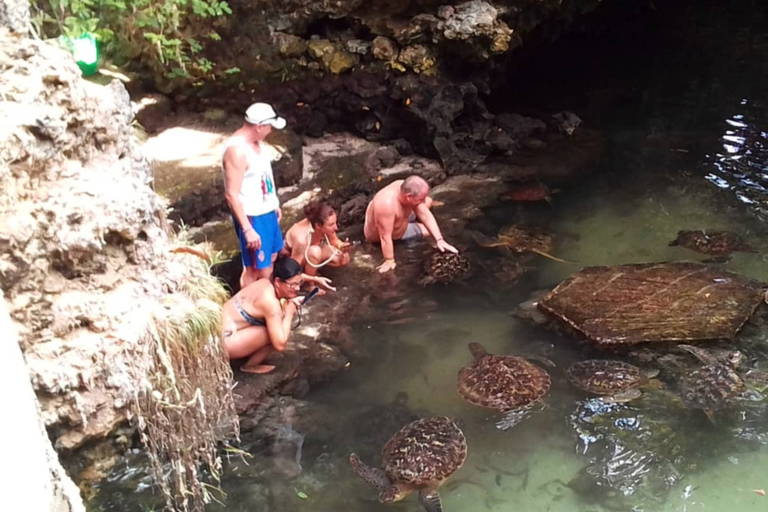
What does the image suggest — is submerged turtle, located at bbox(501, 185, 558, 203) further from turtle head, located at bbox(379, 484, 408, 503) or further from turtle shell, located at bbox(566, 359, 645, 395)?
turtle head, located at bbox(379, 484, 408, 503)

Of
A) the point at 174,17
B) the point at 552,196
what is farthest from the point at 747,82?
the point at 174,17

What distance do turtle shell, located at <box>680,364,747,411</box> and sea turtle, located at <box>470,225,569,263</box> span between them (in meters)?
2.15

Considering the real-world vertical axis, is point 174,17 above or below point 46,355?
above

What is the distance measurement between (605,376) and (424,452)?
70.4 inches

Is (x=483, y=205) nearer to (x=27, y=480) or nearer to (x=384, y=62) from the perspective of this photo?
(x=384, y=62)

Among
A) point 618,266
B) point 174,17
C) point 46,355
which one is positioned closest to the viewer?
point 46,355

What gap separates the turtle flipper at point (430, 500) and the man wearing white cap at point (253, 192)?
2.44 meters

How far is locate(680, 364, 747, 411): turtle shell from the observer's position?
516 cm

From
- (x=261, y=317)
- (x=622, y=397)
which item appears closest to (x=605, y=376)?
(x=622, y=397)

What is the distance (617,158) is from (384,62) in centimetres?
386

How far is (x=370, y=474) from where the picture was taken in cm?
458

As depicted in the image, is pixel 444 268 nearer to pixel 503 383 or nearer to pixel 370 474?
pixel 503 383

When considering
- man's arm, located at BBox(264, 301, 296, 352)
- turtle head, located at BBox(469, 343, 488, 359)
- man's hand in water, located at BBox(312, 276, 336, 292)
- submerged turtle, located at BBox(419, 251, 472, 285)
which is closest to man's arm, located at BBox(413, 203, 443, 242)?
submerged turtle, located at BBox(419, 251, 472, 285)

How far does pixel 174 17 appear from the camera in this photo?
295 inches
